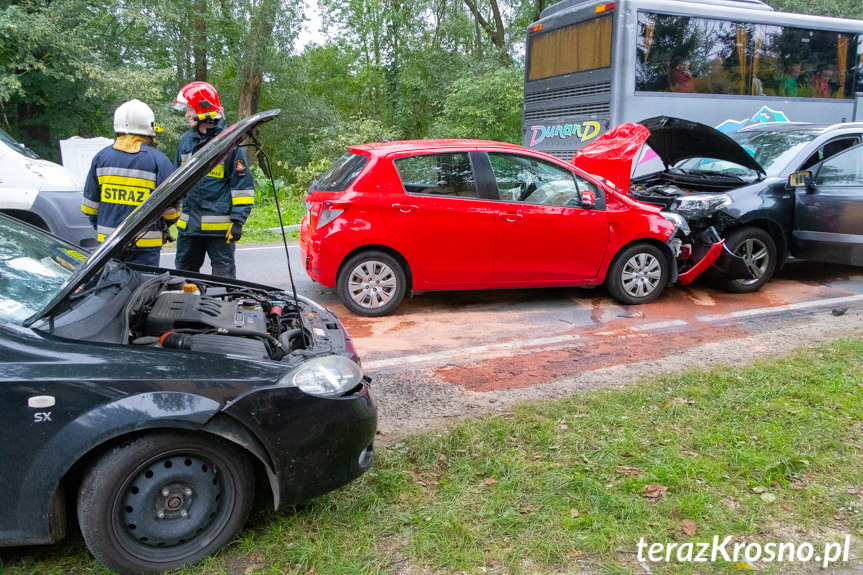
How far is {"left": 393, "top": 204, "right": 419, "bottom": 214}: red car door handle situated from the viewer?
19.9ft

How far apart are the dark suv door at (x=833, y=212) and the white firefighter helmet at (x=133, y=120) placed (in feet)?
21.8

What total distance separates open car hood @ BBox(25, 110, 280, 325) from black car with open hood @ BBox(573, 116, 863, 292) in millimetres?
5407

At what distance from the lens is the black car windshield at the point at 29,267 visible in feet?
8.60

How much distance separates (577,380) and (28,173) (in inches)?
214

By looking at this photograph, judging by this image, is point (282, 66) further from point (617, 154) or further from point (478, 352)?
point (478, 352)

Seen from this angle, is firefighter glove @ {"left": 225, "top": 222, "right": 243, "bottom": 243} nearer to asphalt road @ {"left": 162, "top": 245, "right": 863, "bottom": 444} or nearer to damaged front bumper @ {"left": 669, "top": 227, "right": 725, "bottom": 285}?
asphalt road @ {"left": 162, "top": 245, "right": 863, "bottom": 444}

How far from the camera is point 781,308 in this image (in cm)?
673

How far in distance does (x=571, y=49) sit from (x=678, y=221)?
517 centimetres

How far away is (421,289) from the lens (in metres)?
6.35

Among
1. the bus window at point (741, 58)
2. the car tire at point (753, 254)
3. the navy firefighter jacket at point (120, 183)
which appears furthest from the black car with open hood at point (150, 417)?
the bus window at point (741, 58)

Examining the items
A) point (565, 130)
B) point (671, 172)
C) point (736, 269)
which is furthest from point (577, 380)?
point (565, 130)

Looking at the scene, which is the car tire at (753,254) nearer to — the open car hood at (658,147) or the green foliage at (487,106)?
the open car hood at (658,147)

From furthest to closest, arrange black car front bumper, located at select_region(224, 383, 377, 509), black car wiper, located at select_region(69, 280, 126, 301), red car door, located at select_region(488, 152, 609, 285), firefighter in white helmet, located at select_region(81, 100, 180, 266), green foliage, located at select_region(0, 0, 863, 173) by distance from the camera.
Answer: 1. green foliage, located at select_region(0, 0, 863, 173)
2. red car door, located at select_region(488, 152, 609, 285)
3. firefighter in white helmet, located at select_region(81, 100, 180, 266)
4. black car wiper, located at select_region(69, 280, 126, 301)
5. black car front bumper, located at select_region(224, 383, 377, 509)

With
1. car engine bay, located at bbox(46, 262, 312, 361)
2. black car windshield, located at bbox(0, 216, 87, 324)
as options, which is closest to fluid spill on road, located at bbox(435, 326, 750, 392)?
car engine bay, located at bbox(46, 262, 312, 361)
